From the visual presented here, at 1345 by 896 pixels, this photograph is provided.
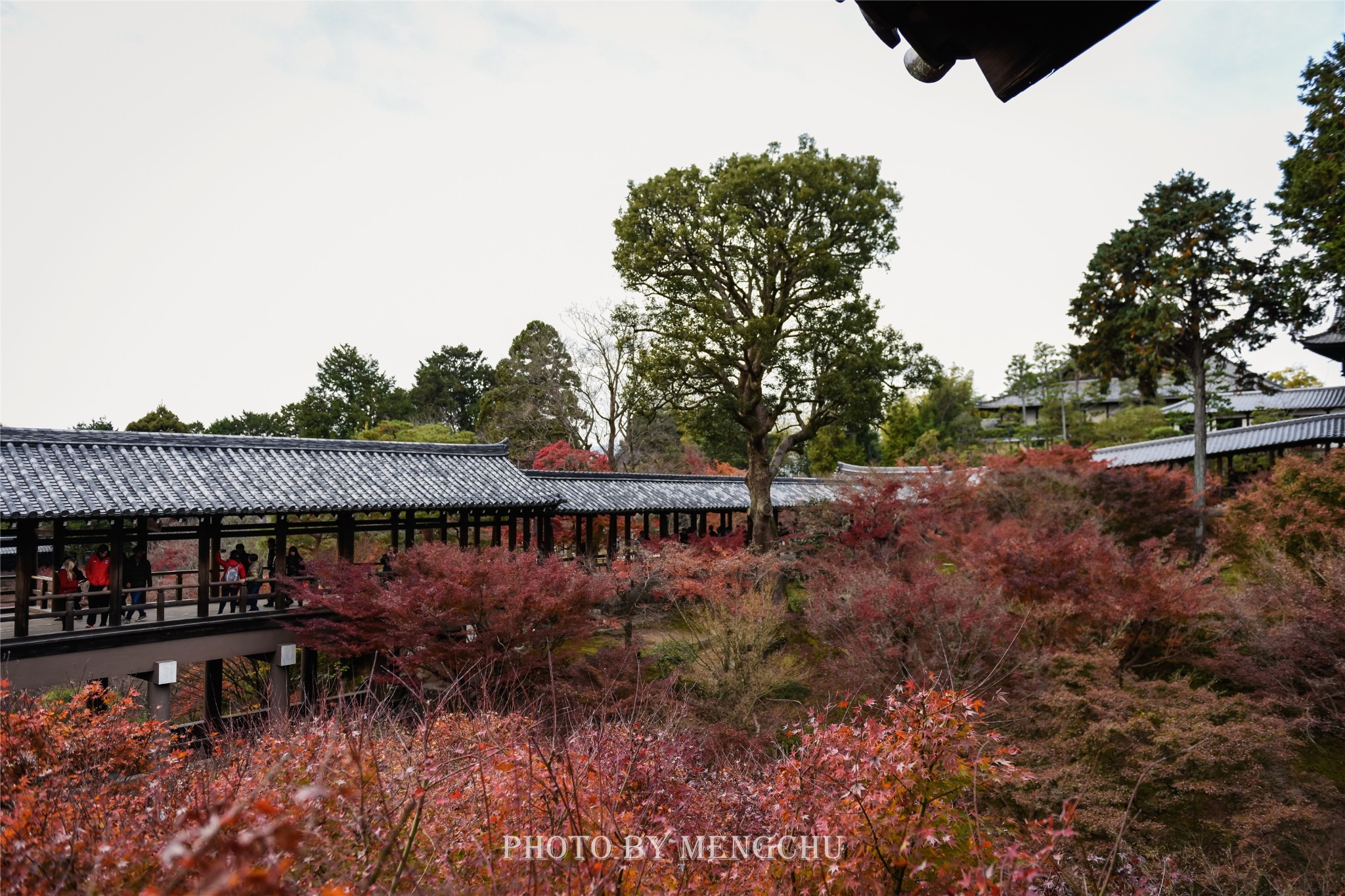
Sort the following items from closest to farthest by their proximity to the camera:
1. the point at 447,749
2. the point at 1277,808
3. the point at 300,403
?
the point at 447,749, the point at 1277,808, the point at 300,403

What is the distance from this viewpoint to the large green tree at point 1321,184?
1401 cm

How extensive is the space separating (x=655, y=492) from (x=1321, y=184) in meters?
16.2

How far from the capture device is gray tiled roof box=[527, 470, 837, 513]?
1855cm

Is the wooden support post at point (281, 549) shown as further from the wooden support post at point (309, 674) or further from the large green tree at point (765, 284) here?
the large green tree at point (765, 284)

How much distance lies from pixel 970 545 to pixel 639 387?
28.9 feet

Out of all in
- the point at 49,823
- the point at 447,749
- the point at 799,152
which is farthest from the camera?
the point at 799,152

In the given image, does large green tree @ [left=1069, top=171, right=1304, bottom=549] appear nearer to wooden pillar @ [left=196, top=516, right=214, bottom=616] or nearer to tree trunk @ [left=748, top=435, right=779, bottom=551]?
tree trunk @ [left=748, top=435, right=779, bottom=551]

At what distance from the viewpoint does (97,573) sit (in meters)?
12.0

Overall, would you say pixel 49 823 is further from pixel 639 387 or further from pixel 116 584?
pixel 639 387

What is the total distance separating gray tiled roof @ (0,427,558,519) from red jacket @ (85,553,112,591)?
1.64m

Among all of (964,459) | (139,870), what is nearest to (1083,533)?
(964,459)

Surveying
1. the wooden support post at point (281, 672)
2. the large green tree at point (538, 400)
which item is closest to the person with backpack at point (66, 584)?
the wooden support post at point (281, 672)

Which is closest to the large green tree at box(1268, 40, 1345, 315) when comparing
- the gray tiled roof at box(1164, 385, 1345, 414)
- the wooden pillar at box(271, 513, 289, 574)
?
the gray tiled roof at box(1164, 385, 1345, 414)

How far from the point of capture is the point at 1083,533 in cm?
1297
